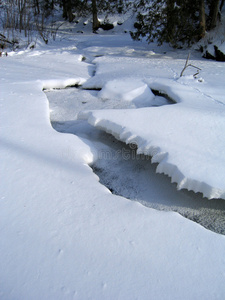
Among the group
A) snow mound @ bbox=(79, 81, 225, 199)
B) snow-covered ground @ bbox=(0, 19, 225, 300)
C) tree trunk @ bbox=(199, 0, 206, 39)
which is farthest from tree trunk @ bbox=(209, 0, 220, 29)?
snow mound @ bbox=(79, 81, 225, 199)

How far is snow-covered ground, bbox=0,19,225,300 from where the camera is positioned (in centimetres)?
93

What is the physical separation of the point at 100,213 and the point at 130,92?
2.17 meters

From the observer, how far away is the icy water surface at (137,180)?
148 cm

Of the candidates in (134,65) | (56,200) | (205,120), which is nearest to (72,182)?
(56,200)

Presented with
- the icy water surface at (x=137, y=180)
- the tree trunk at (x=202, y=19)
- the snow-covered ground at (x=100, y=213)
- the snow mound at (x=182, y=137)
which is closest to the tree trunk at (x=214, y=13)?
the tree trunk at (x=202, y=19)

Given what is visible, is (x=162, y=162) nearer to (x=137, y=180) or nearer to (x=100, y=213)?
(x=137, y=180)

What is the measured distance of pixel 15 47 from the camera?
6082mm

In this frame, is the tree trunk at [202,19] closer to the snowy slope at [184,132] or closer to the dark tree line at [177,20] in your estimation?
the dark tree line at [177,20]

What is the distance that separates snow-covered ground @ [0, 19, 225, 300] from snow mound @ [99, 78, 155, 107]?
47 centimetres

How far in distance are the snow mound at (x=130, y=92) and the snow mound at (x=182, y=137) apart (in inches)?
25.8

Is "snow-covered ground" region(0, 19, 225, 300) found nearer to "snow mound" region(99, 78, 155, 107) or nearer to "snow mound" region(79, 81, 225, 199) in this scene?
"snow mound" region(79, 81, 225, 199)

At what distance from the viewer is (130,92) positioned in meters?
3.08

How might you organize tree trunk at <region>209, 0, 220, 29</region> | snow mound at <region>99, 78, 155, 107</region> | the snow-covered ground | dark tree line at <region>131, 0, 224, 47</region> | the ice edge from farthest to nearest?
tree trunk at <region>209, 0, 220, 29</region> < dark tree line at <region>131, 0, 224, 47</region> < snow mound at <region>99, 78, 155, 107</region> < the ice edge < the snow-covered ground

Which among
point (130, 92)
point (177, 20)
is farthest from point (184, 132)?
point (177, 20)
